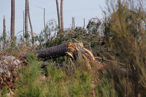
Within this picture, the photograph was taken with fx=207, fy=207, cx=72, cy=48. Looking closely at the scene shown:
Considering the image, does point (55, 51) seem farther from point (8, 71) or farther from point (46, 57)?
point (8, 71)

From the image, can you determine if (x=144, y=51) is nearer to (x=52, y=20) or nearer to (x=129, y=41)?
(x=129, y=41)

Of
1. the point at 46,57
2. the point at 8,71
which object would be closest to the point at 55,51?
the point at 46,57

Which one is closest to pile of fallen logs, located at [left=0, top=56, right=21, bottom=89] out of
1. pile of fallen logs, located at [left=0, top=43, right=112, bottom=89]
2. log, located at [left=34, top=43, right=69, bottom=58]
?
pile of fallen logs, located at [left=0, top=43, right=112, bottom=89]

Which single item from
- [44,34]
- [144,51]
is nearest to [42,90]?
[144,51]

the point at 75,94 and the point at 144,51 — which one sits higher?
the point at 144,51

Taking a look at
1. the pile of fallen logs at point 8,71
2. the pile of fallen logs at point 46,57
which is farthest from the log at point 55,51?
the pile of fallen logs at point 8,71

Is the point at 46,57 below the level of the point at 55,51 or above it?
below

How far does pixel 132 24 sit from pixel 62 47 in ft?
10.8

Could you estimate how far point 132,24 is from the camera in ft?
12.4

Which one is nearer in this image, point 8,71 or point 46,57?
point 8,71

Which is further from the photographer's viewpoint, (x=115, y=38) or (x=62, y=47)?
(x=62, y=47)

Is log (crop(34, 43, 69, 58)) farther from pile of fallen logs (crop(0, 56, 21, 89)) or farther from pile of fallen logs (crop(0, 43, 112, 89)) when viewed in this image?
pile of fallen logs (crop(0, 56, 21, 89))

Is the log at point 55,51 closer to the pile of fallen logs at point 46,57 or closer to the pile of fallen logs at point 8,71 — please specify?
the pile of fallen logs at point 46,57

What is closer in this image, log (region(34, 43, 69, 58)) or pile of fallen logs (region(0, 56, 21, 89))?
pile of fallen logs (region(0, 56, 21, 89))
